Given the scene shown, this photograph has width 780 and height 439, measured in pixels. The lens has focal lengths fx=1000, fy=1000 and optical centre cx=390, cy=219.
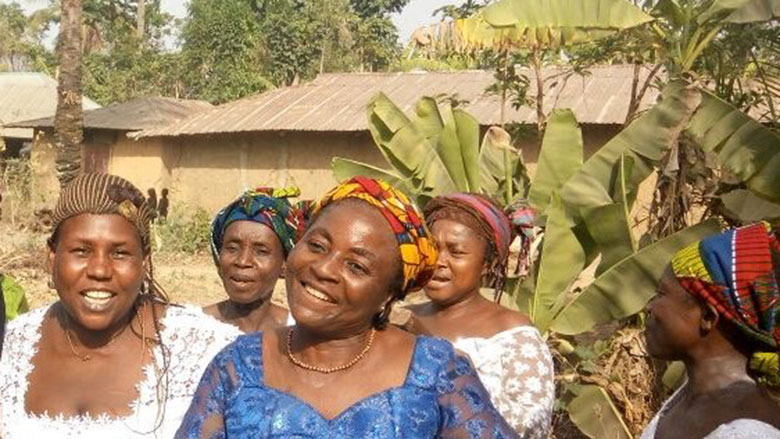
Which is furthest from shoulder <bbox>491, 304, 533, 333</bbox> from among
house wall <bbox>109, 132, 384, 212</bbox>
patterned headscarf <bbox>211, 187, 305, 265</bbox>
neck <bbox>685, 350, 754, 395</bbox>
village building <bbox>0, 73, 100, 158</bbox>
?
village building <bbox>0, 73, 100, 158</bbox>

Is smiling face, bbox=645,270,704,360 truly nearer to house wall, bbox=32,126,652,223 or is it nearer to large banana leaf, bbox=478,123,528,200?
large banana leaf, bbox=478,123,528,200

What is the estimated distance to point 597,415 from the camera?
614 cm

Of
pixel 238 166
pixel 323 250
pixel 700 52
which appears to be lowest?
pixel 238 166

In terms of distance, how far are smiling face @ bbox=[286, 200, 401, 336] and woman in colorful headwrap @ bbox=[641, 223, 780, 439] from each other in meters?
0.79

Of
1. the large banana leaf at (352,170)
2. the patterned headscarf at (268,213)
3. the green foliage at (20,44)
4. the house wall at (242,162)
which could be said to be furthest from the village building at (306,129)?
the green foliage at (20,44)

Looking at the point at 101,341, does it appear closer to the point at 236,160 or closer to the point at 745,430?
the point at 745,430

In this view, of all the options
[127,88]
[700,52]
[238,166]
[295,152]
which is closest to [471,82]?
[295,152]

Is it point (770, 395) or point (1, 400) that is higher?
point (770, 395)

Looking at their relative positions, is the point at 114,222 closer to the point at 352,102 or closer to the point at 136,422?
the point at 136,422

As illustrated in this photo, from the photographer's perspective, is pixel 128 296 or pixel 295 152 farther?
pixel 295 152

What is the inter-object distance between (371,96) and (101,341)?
517 inches

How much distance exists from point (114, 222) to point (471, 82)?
48.3 feet

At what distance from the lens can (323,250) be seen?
2.34m

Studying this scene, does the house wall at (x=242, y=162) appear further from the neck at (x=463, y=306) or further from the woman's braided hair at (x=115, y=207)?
the woman's braided hair at (x=115, y=207)
